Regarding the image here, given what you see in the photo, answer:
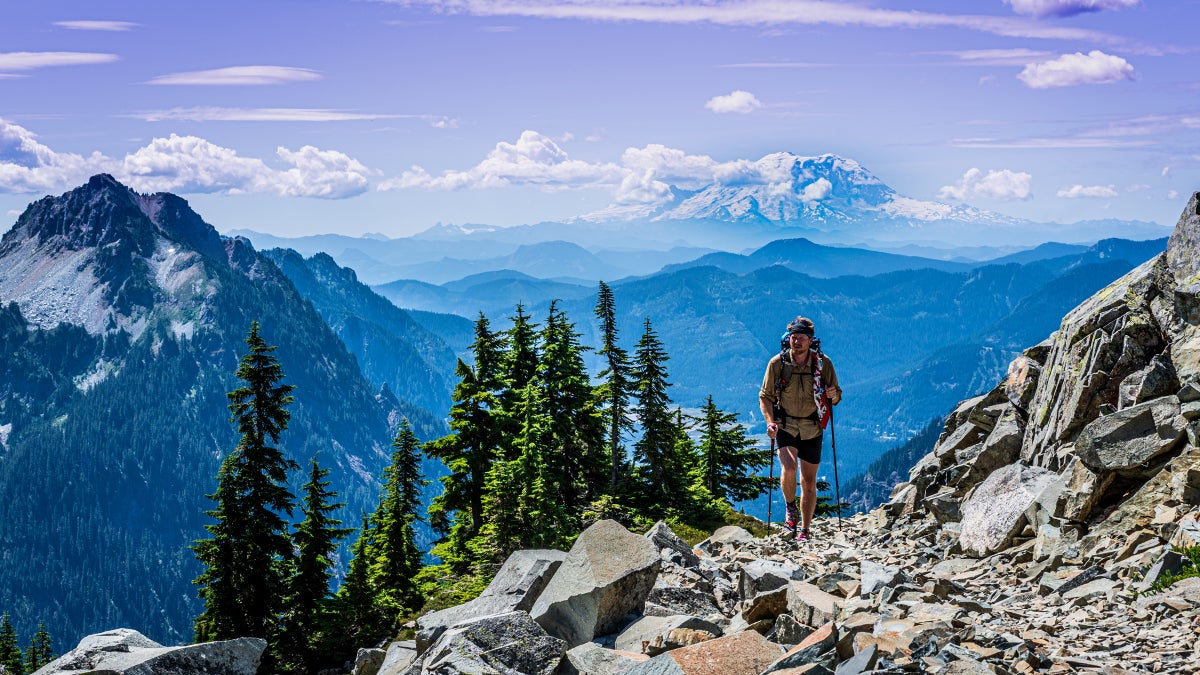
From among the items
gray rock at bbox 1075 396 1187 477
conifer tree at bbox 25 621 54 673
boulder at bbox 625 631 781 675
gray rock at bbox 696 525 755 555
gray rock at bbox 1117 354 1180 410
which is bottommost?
conifer tree at bbox 25 621 54 673

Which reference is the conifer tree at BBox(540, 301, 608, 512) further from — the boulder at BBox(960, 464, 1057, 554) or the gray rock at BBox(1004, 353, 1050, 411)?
the boulder at BBox(960, 464, 1057, 554)

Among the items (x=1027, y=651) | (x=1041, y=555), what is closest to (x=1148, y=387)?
(x=1041, y=555)

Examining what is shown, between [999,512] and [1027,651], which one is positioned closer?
[1027,651]

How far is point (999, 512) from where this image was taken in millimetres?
15133

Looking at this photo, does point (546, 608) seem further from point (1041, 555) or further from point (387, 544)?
point (387, 544)

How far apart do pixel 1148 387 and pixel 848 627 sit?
8.82 metres

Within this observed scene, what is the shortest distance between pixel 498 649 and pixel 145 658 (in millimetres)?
6475

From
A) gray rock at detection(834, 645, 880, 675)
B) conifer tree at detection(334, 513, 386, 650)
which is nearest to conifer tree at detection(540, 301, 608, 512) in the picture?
conifer tree at detection(334, 513, 386, 650)

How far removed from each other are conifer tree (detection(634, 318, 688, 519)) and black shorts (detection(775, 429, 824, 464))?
64.4 ft

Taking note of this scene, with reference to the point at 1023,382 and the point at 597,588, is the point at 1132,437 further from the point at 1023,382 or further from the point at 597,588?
the point at 597,588

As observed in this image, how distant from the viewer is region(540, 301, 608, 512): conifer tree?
34688 mm

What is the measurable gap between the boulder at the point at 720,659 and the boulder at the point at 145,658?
823cm

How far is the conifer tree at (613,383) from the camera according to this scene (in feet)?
119

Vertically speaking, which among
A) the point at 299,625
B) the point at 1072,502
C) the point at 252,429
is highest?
the point at 1072,502
